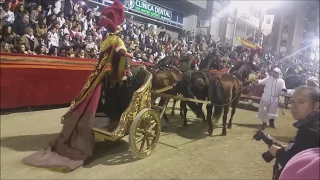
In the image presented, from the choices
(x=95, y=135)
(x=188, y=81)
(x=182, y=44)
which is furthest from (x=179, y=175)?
(x=182, y=44)

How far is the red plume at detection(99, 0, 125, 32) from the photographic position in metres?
2.93

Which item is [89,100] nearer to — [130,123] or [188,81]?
[130,123]

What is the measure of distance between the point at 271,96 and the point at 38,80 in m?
3.97

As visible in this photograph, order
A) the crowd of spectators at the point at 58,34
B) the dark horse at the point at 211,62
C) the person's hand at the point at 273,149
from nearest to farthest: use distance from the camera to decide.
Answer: the person's hand at the point at 273,149 < the crowd of spectators at the point at 58,34 < the dark horse at the point at 211,62

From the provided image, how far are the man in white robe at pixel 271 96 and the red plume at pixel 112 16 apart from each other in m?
3.07

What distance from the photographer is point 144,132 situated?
10.4 ft

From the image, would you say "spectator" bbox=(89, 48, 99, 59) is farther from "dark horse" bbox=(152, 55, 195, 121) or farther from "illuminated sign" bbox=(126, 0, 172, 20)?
"illuminated sign" bbox=(126, 0, 172, 20)

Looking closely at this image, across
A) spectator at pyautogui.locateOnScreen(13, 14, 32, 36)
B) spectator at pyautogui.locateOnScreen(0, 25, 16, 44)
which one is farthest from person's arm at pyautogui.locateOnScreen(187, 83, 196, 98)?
spectator at pyautogui.locateOnScreen(0, 25, 16, 44)

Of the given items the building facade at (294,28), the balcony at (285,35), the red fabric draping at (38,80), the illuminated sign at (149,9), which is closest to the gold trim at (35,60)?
the red fabric draping at (38,80)

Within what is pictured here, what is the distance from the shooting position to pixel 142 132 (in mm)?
3160

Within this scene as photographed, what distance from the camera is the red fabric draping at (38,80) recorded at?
176 centimetres

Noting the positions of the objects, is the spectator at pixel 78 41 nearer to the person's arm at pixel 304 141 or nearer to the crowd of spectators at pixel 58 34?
the crowd of spectators at pixel 58 34

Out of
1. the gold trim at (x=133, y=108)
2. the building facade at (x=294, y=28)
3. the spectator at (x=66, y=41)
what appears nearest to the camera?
the gold trim at (x=133, y=108)

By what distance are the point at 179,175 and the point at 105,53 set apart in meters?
1.57
